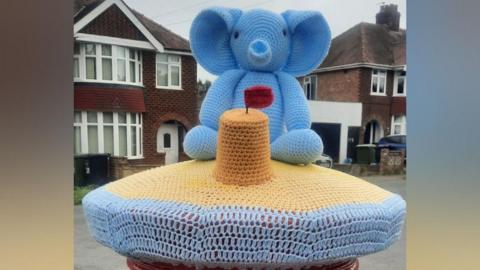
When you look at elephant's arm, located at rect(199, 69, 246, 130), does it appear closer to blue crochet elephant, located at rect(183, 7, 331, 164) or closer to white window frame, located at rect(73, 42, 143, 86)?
blue crochet elephant, located at rect(183, 7, 331, 164)

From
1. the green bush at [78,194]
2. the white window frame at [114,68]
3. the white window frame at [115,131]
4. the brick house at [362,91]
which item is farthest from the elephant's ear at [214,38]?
the white window frame at [114,68]

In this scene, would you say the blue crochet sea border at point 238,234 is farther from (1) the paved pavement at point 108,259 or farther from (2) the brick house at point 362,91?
(2) the brick house at point 362,91

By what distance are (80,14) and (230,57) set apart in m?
1.70

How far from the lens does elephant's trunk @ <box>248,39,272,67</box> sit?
1.61 feet

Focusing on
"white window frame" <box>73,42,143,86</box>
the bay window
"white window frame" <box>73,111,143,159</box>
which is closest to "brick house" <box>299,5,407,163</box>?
"white window frame" <box>73,111,143,159</box>

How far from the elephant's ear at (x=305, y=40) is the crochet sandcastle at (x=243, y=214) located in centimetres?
18

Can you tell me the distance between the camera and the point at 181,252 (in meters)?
0.35

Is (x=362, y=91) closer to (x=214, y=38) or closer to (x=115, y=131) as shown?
(x=115, y=131)

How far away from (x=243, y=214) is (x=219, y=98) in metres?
0.21

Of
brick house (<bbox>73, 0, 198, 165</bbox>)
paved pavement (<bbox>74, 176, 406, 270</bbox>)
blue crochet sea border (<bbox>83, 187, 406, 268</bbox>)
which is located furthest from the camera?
brick house (<bbox>73, 0, 198, 165</bbox>)

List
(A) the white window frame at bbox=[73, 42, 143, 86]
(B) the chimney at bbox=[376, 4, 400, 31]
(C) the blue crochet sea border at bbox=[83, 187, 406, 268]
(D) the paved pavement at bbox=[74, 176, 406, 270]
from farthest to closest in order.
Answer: (A) the white window frame at bbox=[73, 42, 143, 86] → (B) the chimney at bbox=[376, 4, 400, 31] → (D) the paved pavement at bbox=[74, 176, 406, 270] → (C) the blue crochet sea border at bbox=[83, 187, 406, 268]

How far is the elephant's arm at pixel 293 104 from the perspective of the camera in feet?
1.66

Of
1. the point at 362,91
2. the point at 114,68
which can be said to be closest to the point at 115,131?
the point at 114,68

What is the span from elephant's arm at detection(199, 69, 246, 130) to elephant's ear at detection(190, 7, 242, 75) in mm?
27
